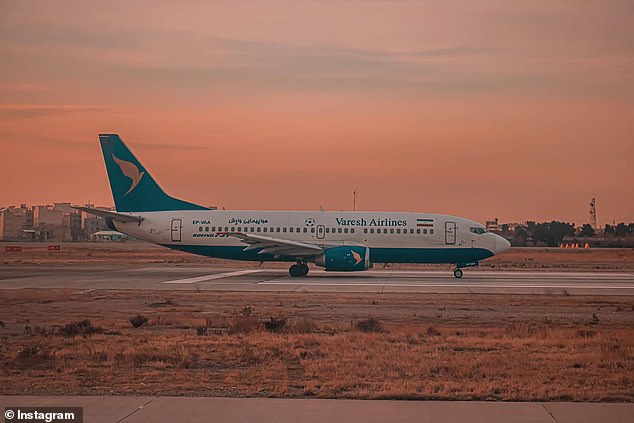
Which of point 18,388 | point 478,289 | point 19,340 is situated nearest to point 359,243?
point 478,289

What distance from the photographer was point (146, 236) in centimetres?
3891

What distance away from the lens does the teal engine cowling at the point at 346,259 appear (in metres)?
36.1

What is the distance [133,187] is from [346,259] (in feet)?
39.1

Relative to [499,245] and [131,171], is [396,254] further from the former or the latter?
[131,171]

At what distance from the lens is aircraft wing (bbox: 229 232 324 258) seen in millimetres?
36688

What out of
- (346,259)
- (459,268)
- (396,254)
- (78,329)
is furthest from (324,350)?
(459,268)

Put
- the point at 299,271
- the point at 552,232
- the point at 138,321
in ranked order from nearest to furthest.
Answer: the point at 138,321
the point at 299,271
the point at 552,232

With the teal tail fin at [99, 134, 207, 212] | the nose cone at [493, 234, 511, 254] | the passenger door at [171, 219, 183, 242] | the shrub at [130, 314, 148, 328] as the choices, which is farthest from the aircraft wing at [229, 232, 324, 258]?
the shrub at [130, 314, 148, 328]

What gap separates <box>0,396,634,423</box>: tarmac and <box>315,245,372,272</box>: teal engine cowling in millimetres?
26840

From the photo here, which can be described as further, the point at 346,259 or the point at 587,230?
the point at 587,230

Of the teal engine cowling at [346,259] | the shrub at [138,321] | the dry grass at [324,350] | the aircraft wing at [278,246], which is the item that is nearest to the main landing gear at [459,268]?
the teal engine cowling at [346,259]

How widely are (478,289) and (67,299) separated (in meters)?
14.8

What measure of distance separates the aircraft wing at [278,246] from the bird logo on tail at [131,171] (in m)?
5.99

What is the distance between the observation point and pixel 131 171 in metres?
39.8
